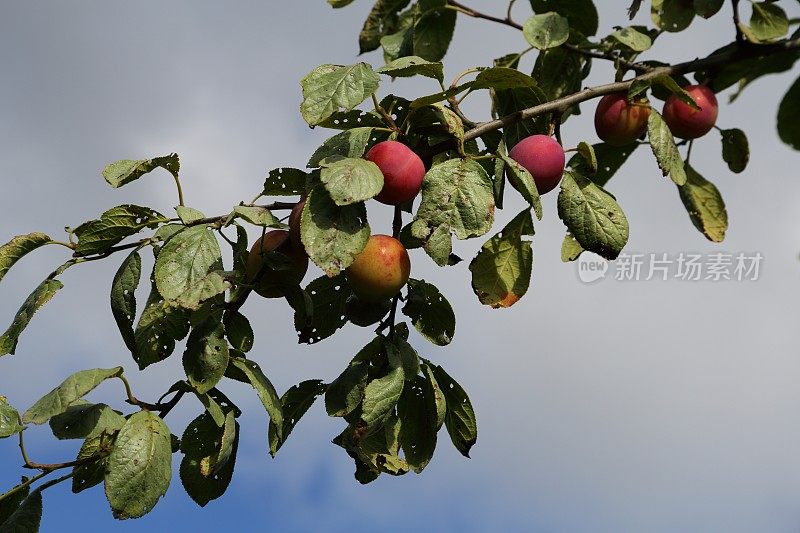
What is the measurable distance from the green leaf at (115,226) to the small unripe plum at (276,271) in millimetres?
192

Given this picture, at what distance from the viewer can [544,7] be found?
6.47ft

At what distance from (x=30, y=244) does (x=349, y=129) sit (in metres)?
0.66

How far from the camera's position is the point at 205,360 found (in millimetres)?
1489

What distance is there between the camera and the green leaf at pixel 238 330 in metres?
1.58

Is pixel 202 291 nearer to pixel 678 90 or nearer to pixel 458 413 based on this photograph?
pixel 458 413

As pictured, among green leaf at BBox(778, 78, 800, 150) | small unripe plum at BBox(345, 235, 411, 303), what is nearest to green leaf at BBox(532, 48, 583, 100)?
small unripe plum at BBox(345, 235, 411, 303)

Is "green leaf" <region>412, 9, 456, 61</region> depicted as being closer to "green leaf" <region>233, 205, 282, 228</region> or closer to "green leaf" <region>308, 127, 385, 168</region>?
"green leaf" <region>308, 127, 385, 168</region>

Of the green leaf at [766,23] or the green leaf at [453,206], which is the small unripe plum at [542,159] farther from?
the green leaf at [766,23]

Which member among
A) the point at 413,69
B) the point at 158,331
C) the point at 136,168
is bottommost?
the point at 158,331

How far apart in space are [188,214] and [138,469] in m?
0.45

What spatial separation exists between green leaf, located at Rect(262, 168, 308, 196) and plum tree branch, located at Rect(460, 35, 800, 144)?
1.03 ft

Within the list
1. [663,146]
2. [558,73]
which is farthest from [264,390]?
[558,73]

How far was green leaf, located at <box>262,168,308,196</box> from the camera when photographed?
1.62m

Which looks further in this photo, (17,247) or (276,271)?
(17,247)
